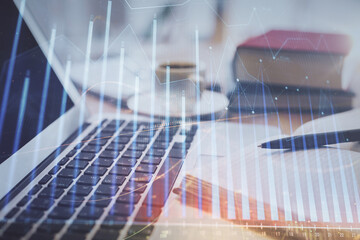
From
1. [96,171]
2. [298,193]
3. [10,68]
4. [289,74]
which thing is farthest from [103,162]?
[289,74]

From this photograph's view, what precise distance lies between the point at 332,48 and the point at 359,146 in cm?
25

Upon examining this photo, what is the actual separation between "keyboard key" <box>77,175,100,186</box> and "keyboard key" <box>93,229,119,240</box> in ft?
0.30

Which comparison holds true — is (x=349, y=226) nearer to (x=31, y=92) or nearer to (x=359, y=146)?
(x=359, y=146)

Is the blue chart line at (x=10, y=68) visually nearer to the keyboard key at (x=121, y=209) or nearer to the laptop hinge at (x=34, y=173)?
the laptop hinge at (x=34, y=173)

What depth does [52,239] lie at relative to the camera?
1.05 ft

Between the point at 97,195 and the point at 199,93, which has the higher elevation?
the point at 199,93

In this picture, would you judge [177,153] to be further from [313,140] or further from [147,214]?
[313,140]

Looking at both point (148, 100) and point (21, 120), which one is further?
point (148, 100)

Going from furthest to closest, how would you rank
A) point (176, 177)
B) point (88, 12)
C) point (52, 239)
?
1. point (88, 12)
2. point (176, 177)
3. point (52, 239)

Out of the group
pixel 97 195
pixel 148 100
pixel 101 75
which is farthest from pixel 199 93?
pixel 97 195

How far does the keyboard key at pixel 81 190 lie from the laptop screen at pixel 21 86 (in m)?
0.14

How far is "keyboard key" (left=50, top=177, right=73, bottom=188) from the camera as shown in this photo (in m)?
0.40

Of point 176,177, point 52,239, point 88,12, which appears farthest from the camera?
point 88,12

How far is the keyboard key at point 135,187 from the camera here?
394 millimetres
